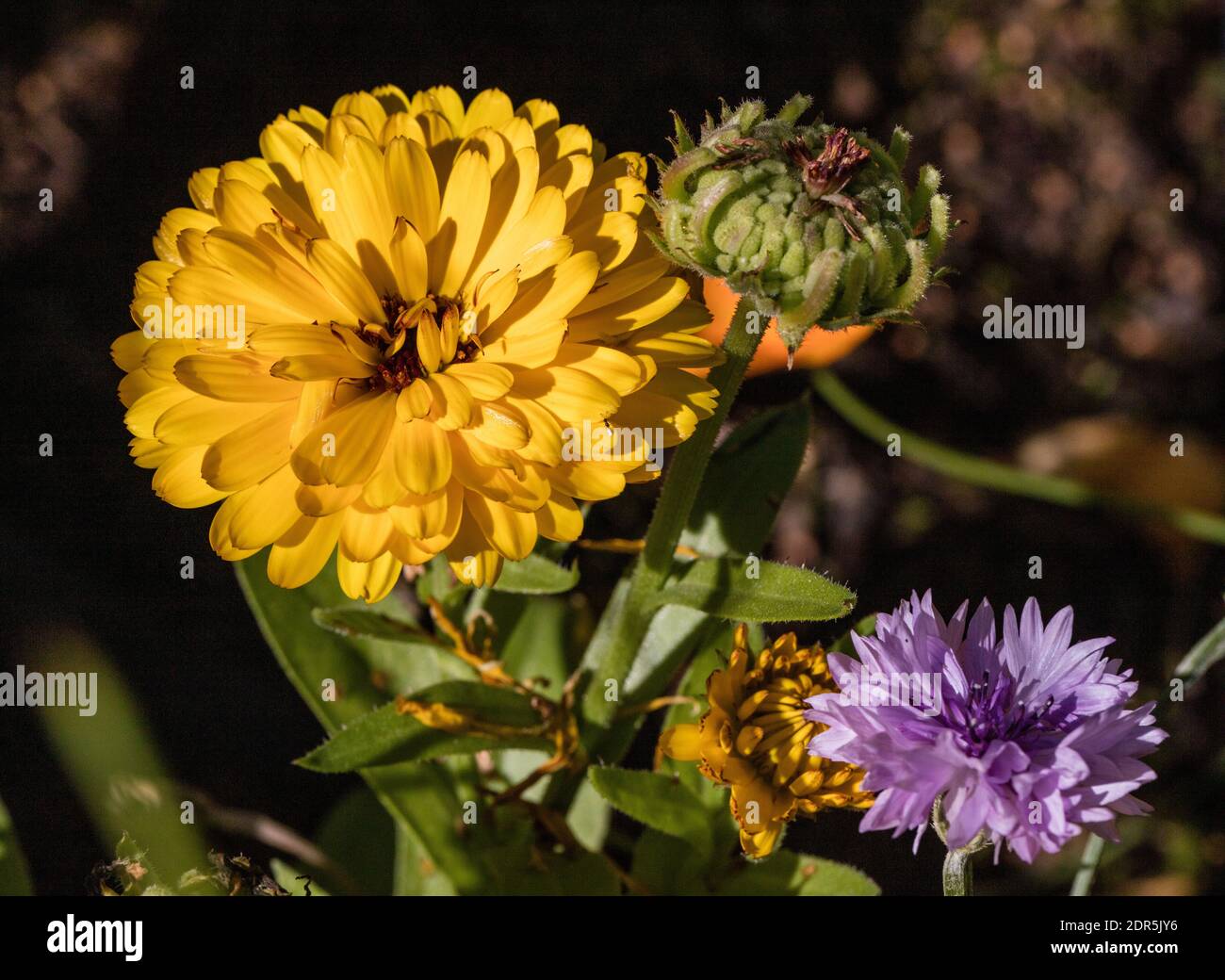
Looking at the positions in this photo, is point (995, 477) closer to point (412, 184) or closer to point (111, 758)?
point (412, 184)

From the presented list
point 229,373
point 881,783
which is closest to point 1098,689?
point 881,783

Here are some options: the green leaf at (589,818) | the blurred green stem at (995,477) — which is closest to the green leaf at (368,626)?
the green leaf at (589,818)

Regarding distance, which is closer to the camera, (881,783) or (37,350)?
(881,783)

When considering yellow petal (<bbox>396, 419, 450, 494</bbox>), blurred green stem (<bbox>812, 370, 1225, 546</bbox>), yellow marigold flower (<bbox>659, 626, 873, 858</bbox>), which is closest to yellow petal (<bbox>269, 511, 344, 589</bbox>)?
yellow petal (<bbox>396, 419, 450, 494</bbox>)

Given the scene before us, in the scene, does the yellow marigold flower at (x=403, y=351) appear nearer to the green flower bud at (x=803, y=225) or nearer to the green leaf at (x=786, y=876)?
the green flower bud at (x=803, y=225)

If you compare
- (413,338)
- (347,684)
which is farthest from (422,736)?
(413,338)
